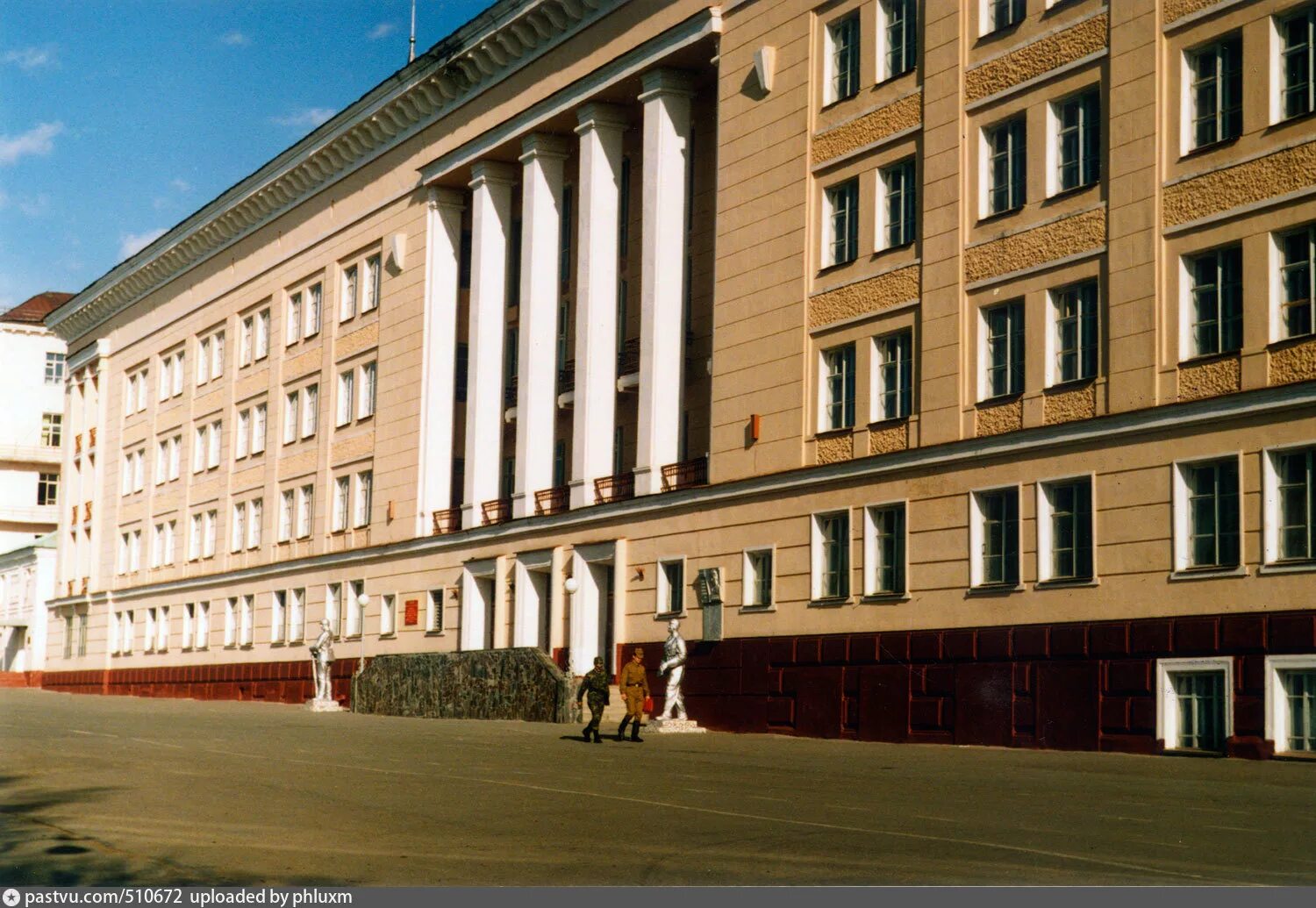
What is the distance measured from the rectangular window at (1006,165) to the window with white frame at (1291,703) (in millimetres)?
9912

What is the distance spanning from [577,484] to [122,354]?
1598 inches

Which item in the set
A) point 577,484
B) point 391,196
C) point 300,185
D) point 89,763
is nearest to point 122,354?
point 300,185

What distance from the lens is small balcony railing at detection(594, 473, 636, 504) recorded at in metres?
45.8

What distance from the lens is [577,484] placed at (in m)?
46.3

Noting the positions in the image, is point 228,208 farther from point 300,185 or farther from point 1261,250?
point 1261,250

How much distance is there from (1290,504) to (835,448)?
444 inches

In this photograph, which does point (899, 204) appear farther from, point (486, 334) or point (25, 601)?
point (25, 601)

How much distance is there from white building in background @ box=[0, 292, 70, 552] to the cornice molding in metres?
30.4

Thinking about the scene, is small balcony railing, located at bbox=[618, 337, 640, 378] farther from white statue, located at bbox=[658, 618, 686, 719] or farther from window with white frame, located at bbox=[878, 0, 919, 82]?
window with white frame, located at bbox=[878, 0, 919, 82]

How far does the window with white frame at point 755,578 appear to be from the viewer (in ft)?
127

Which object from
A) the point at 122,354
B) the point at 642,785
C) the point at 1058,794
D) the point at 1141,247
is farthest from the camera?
the point at 122,354

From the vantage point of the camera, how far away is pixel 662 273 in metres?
43.7

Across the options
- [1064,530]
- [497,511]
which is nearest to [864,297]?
[1064,530]

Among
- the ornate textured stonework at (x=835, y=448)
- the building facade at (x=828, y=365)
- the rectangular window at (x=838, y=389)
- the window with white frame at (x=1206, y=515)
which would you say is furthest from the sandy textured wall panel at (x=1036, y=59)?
the window with white frame at (x=1206, y=515)
